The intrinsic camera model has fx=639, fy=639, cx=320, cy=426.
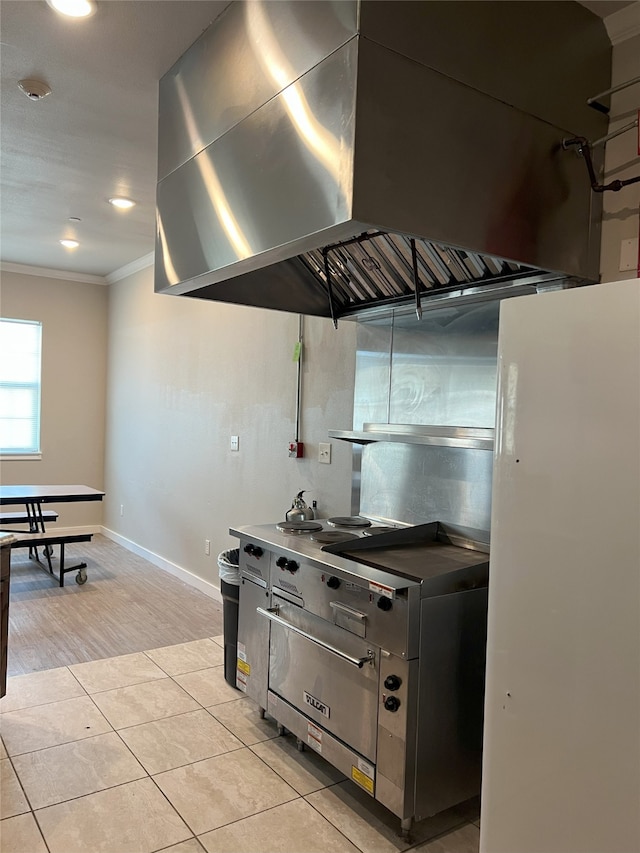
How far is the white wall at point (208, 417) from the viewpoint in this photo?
12.2 feet

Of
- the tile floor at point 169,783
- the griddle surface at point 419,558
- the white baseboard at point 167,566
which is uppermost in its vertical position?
the griddle surface at point 419,558

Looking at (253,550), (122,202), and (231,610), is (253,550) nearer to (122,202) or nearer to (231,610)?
(231,610)

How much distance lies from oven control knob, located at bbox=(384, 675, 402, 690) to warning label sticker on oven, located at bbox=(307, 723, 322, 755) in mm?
532

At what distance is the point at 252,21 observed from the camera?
2.08m

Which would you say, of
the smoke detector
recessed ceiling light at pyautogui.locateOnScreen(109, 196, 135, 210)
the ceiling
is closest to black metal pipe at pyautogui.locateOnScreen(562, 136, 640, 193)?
the ceiling

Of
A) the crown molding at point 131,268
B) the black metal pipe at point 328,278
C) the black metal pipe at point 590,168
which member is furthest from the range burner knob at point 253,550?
the crown molding at point 131,268

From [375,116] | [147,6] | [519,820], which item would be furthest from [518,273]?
[519,820]

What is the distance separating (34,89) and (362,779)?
303cm

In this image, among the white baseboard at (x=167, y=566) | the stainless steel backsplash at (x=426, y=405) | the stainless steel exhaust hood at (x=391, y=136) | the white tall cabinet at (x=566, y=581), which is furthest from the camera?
the white baseboard at (x=167, y=566)

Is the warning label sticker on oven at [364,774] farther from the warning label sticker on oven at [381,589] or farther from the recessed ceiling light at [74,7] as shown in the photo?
the recessed ceiling light at [74,7]

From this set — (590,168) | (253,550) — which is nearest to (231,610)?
(253,550)

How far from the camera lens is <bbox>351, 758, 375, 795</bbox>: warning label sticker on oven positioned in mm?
2238

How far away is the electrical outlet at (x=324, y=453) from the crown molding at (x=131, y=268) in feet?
10.0

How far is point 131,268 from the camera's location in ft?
20.7
